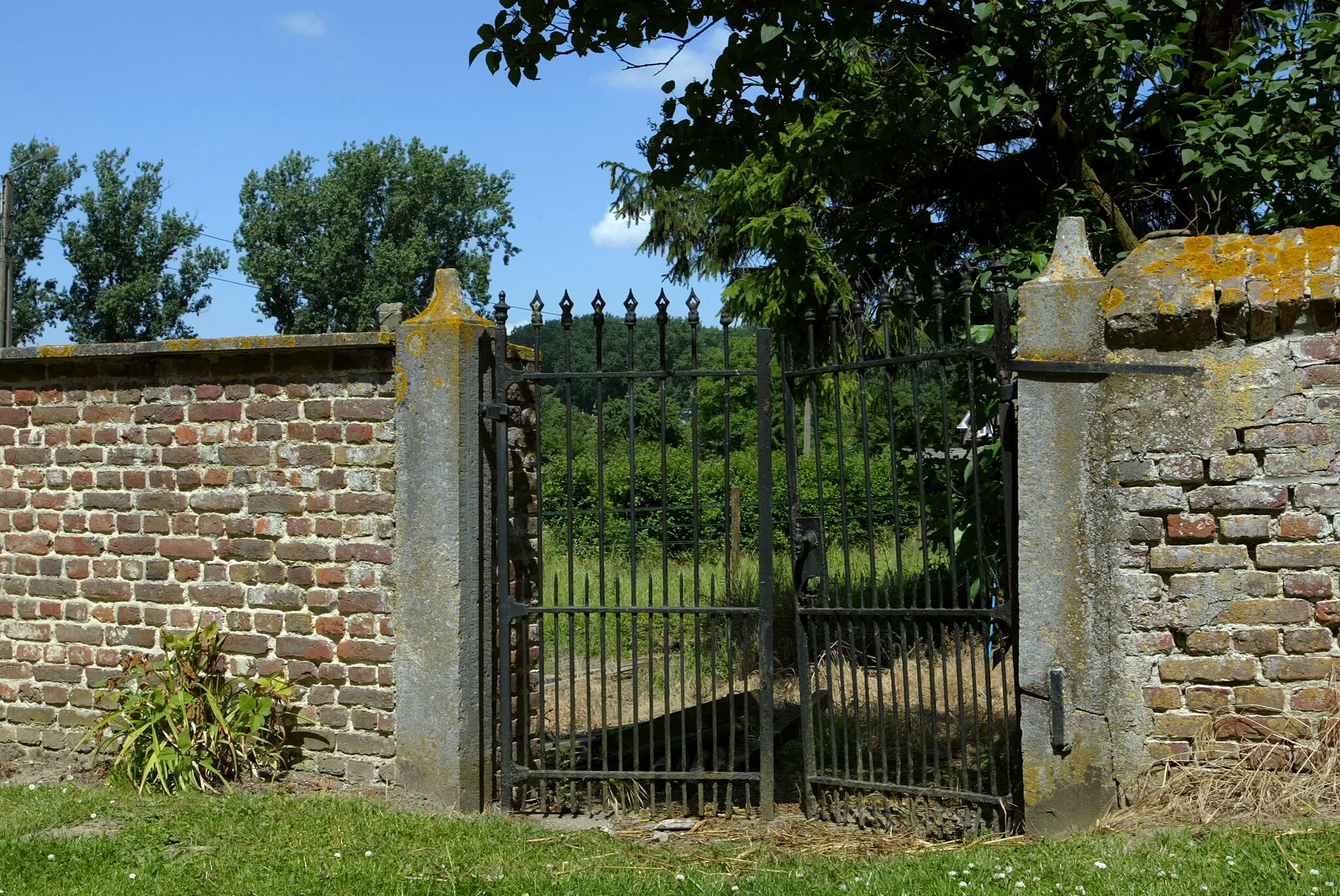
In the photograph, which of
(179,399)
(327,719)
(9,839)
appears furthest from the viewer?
(179,399)

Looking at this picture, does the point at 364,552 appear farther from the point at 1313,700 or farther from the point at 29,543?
the point at 1313,700

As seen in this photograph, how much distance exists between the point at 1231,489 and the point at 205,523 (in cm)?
529

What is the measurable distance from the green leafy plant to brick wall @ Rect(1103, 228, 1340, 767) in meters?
4.34

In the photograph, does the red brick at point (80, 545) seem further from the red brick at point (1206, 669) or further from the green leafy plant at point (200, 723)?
the red brick at point (1206, 669)

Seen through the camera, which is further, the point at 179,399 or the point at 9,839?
the point at 179,399

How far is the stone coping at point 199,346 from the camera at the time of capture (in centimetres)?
571

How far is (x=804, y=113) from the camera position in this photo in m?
6.43

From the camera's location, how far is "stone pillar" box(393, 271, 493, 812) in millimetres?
→ 5535

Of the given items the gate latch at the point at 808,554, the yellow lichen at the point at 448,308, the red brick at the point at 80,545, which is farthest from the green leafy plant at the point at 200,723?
the gate latch at the point at 808,554

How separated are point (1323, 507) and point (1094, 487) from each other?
2.95 feet

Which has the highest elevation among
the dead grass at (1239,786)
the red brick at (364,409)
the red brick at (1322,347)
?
the red brick at (1322,347)

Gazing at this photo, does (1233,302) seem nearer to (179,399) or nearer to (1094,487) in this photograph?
(1094,487)

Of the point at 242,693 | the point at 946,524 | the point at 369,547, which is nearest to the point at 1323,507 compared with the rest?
the point at 946,524

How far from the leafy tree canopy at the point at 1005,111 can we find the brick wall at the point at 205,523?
232 cm
